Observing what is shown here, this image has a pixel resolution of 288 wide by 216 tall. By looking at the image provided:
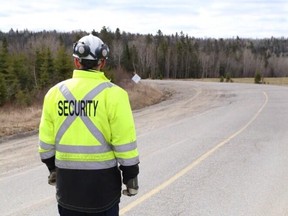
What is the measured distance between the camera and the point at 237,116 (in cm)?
1878

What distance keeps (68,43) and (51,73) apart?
8718 centimetres

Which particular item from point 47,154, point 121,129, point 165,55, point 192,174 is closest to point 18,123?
point 192,174

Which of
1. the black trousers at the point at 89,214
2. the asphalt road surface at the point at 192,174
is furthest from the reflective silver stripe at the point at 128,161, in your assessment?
the asphalt road surface at the point at 192,174

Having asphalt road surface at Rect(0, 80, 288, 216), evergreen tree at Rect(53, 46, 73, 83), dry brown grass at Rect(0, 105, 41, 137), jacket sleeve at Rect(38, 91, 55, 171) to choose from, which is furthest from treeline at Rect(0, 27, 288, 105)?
jacket sleeve at Rect(38, 91, 55, 171)

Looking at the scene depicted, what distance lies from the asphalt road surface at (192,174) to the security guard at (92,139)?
2.93 metres

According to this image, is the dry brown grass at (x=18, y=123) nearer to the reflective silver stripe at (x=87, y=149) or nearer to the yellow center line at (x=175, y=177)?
the yellow center line at (x=175, y=177)

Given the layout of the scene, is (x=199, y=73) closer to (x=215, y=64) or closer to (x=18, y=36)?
(x=215, y=64)

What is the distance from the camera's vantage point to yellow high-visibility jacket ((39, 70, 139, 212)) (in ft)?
10.1

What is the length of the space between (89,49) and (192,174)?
5552 millimetres

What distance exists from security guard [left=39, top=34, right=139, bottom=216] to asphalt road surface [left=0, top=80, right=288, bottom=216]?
2.93 meters

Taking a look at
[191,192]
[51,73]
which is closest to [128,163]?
[191,192]

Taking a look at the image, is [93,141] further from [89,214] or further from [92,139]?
[89,214]

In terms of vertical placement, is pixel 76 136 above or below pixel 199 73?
above

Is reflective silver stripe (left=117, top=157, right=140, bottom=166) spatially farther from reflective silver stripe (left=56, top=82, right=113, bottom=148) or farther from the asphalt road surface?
the asphalt road surface
